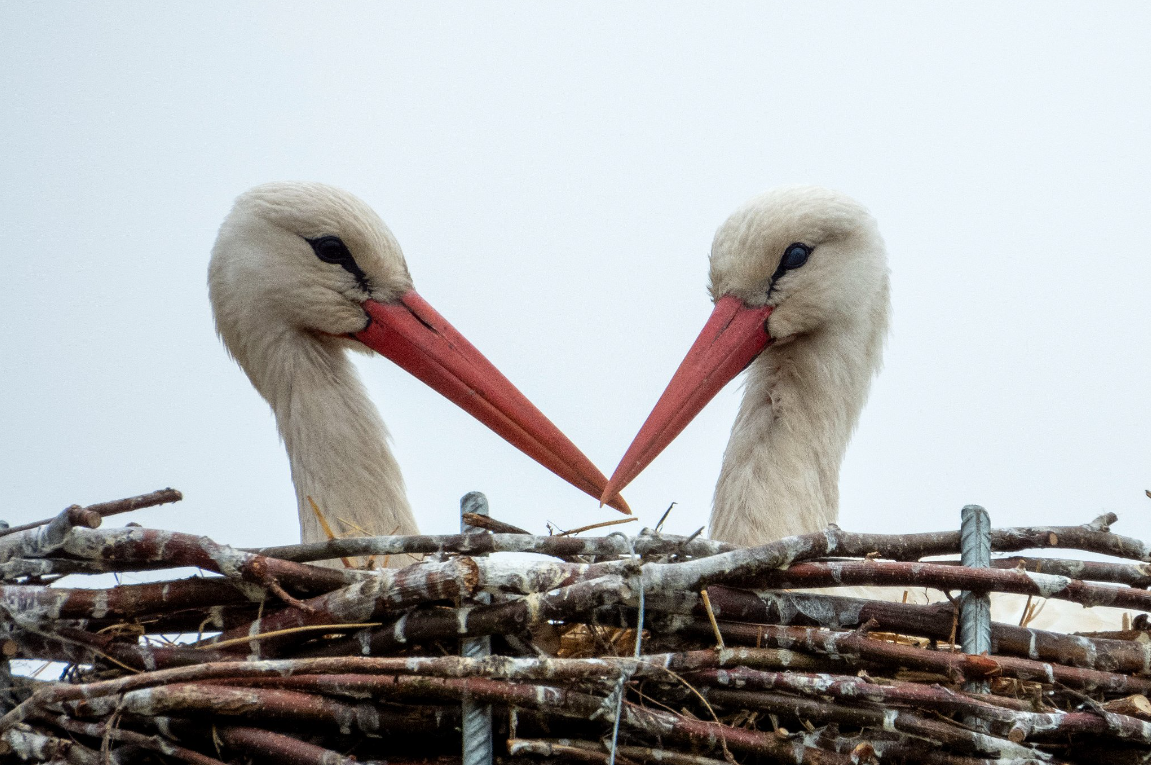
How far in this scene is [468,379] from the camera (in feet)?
8.19

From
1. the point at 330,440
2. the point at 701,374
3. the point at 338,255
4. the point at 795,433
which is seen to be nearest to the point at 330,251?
the point at 338,255

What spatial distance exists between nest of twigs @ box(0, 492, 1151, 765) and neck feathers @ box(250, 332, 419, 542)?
871 millimetres

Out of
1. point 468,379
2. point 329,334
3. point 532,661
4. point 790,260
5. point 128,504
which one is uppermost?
point 790,260

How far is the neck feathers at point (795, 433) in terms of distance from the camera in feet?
8.26

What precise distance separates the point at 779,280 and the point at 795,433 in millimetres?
325

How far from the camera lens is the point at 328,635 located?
5.32 ft

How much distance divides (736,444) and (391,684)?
1340mm

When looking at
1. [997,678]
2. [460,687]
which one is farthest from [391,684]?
[997,678]

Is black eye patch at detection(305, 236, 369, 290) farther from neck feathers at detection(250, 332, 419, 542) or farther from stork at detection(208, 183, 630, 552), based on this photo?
neck feathers at detection(250, 332, 419, 542)

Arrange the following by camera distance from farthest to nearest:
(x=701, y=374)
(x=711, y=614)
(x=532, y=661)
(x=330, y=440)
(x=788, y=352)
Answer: (x=788, y=352) → (x=330, y=440) → (x=701, y=374) → (x=711, y=614) → (x=532, y=661)

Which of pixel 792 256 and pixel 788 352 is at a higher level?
pixel 792 256

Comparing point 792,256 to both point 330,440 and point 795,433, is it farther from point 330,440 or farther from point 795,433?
point 330,440

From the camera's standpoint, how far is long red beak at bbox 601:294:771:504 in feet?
7.66

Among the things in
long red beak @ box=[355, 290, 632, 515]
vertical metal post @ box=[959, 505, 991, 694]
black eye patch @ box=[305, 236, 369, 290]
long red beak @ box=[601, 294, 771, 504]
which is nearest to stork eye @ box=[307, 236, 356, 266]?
black eye patch @ box=[305, 236, 369, 290]
